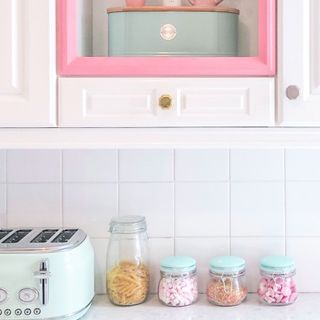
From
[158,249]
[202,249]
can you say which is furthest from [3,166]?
[202,249]

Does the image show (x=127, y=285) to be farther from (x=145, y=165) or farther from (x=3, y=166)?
(x=3, y=166)

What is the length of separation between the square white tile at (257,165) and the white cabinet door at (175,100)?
33 centimetres

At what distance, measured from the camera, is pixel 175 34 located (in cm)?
124

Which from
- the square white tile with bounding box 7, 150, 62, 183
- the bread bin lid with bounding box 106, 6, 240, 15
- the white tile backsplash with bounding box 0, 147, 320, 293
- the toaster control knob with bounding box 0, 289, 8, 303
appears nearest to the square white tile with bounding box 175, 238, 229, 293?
the white tile backsplash with bounding box 0, 147, 320, 293

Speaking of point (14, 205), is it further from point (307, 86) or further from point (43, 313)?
point (307, 86)

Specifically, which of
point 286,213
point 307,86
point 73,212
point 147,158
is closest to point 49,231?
point 73,212

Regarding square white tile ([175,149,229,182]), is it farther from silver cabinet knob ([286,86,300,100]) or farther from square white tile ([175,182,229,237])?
silver cabinet knob ([286,86,300,100])

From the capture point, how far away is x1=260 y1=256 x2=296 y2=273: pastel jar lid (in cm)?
140

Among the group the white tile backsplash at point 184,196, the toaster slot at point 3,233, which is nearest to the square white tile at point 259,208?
the white tile backsplash at point 184,196

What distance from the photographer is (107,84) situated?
1.20m

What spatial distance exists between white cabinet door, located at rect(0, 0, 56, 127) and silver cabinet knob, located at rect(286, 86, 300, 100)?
1.56 ft

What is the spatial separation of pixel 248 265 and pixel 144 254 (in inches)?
11.0

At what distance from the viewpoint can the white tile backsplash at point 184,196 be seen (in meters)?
1.52

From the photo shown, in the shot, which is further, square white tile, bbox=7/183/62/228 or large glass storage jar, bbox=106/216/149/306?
square white tile, bbox=7/183/62/228
